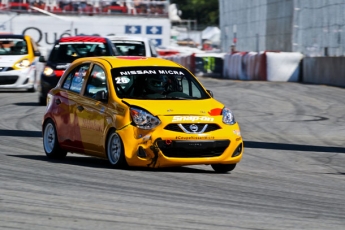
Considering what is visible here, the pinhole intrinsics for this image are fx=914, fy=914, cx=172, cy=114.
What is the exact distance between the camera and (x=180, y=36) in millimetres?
79312

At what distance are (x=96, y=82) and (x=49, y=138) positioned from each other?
1.19 m

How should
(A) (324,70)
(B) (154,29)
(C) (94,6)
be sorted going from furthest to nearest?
(C) (94,6) < (B) (154,29) < (A) (324,70)

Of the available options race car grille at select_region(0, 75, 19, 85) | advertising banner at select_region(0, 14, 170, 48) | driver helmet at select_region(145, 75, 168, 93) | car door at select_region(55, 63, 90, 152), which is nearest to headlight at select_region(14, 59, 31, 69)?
race car grille at select_region(0, 75, 19, 85)

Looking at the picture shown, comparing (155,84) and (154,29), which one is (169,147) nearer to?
(155,84)

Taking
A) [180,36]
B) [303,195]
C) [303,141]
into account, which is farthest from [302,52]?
[180,36]

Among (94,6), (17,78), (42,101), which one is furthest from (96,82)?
(94,6)

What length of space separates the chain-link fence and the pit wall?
0.42 m

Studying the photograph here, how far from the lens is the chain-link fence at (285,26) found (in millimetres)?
28108

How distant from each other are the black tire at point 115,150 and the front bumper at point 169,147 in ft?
0.26

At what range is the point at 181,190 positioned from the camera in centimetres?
817

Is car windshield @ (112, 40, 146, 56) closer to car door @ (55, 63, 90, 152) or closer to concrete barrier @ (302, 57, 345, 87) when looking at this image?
concrete barrier @ (302, 57, 345, 87)

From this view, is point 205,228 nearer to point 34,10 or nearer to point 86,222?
point 86,222

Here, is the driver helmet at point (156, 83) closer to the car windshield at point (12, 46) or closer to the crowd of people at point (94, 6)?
the car windshield at point (12, 46)

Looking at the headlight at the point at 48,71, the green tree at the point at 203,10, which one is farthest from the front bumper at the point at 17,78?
the green tree at the point at 203,10
